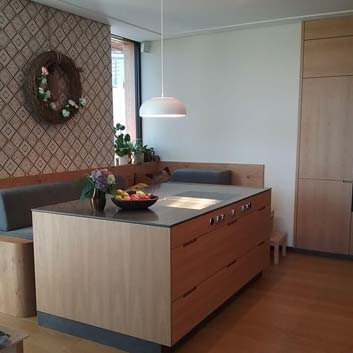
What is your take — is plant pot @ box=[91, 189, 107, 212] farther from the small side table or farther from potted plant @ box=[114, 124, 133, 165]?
potted plant @ box=[114, 124, 133, 165]

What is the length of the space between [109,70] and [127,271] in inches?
115

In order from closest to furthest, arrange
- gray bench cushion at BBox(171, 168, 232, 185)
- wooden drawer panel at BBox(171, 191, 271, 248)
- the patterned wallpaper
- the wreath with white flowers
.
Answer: wooden drawer panel at BBox(171, 191, 271, 248) < the patterned wallpaper < the wreath with white flowers < gray bench cushion at BBox(171, 168, 232, 185)

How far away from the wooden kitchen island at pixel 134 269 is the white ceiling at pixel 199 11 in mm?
1932

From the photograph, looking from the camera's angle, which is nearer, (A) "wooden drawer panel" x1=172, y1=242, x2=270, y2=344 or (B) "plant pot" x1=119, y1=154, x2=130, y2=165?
(A) "wooden drawer panel" x1=172, y1=242, x2=270, y2=344

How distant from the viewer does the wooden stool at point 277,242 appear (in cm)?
433

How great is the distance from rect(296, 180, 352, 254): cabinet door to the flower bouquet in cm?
261

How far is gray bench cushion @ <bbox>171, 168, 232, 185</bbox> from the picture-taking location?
4887 millimetres

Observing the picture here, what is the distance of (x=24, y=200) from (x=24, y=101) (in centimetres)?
95

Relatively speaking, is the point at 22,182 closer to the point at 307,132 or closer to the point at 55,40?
the point at 55,40

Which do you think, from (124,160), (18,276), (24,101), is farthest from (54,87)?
(18,276)

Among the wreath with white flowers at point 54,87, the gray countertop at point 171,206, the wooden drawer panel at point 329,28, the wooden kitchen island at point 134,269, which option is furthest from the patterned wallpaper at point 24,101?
the wooden drawer panel at point 329,28

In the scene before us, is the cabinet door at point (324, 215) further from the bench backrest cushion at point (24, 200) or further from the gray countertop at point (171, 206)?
the bench backrest cushion at point (24, 200)

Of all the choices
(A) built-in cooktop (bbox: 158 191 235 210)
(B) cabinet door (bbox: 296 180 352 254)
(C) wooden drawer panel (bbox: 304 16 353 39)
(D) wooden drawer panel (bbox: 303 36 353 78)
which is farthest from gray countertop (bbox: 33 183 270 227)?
(C) wooden drawer panel (bbox: 304 16 353 39)

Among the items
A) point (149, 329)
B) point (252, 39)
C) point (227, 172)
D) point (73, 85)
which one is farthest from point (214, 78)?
point (149, 329)
